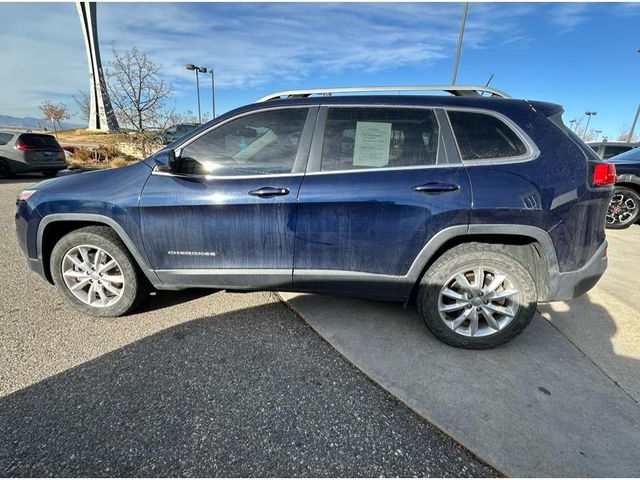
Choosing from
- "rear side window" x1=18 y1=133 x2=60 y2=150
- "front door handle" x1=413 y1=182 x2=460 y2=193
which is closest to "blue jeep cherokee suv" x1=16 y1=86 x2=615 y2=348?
"front door handle" x1=413 y1=182 x2=460 y2=193

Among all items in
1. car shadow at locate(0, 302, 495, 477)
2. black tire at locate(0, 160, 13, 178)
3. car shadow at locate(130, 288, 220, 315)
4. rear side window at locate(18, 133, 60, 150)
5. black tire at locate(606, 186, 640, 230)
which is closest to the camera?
car shadow at locate(0, 302, 495, 477)

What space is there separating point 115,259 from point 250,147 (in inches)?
56.8

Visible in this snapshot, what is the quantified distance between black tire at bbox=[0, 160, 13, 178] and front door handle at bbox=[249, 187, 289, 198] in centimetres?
1201

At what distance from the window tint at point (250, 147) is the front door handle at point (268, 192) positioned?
15 cm

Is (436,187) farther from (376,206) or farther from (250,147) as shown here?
(250,147)

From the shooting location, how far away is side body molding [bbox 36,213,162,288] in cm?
264

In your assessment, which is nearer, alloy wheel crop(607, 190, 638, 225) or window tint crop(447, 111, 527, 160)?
window tint crop(447, 111, 527, 160)

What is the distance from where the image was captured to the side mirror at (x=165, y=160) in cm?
250

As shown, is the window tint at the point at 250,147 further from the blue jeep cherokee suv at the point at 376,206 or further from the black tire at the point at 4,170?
the black tire at the point at 4,170

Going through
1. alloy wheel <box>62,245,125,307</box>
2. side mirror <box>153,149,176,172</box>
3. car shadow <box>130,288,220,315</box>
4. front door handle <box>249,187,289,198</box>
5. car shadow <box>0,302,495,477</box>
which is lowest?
car shadow <box>0,302,495,477</box>

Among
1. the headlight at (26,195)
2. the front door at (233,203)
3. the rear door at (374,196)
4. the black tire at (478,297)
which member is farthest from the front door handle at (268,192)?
the headlight at (26,195)

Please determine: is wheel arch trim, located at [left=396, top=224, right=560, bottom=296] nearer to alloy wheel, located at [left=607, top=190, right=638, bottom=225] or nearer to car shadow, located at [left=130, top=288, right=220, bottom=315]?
car shadow, located at [left=130, top=288, right=220, bottom=315]

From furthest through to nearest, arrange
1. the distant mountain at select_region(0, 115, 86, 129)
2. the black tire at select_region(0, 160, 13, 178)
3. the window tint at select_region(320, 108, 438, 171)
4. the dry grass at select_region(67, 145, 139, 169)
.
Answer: the distant mountain at select_region(0, 115, 86, 129)
the dry grass at select_region(67, 145, 139, 169)
the black tire at select_region(0, 160, 13, 178)
the window tint at select_region(320, 108, 438, 171)

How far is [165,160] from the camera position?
8.61 feet
